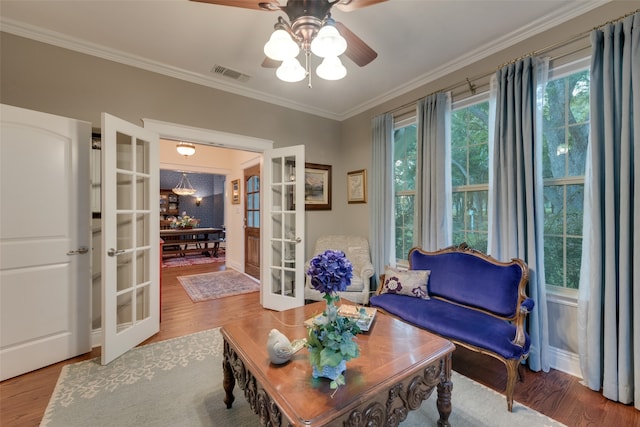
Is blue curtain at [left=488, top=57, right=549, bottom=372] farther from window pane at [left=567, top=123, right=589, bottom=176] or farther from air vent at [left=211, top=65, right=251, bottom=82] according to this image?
air vent at [left=211, top=65, right=251, bottom=82]

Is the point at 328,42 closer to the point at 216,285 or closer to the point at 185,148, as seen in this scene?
the point at 216,285

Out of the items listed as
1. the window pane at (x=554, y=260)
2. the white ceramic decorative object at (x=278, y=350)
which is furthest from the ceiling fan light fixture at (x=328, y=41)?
the window pane at (x=554, y=260)

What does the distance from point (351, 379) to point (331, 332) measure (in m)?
0.28

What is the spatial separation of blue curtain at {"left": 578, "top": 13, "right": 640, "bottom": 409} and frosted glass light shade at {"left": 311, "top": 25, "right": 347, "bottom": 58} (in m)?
Result: 1.90

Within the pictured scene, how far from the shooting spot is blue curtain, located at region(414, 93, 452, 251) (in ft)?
9.36

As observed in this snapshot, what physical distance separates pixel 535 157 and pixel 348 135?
8.47 ft

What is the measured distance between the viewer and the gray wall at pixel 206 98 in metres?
2.21

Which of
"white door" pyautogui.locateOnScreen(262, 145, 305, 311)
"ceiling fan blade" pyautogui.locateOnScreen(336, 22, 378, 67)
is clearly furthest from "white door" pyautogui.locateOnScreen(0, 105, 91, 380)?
"ceiling fan blade" pyautogui.locateOnScreen(336, 22, 378, 67)

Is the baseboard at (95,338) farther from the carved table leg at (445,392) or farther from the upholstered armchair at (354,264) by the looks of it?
the carved table leg at (445,392)

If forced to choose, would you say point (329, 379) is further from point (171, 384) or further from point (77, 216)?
point (77, 216)

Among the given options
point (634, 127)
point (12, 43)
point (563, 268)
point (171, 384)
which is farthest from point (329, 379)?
point (12, 43)

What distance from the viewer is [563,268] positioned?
7.36 feet

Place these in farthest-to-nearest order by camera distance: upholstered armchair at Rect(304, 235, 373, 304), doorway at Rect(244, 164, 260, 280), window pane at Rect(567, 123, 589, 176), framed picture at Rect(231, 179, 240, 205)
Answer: framed picture at Rect(231, 179, 240, 205) → doorway at Rect(244, 164, 260, 280) → upholstered armchair at Rect(304, 235, 373, 304) → window pane at Rect(567, 123, 589, 176)

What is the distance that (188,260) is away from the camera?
7.26 m
